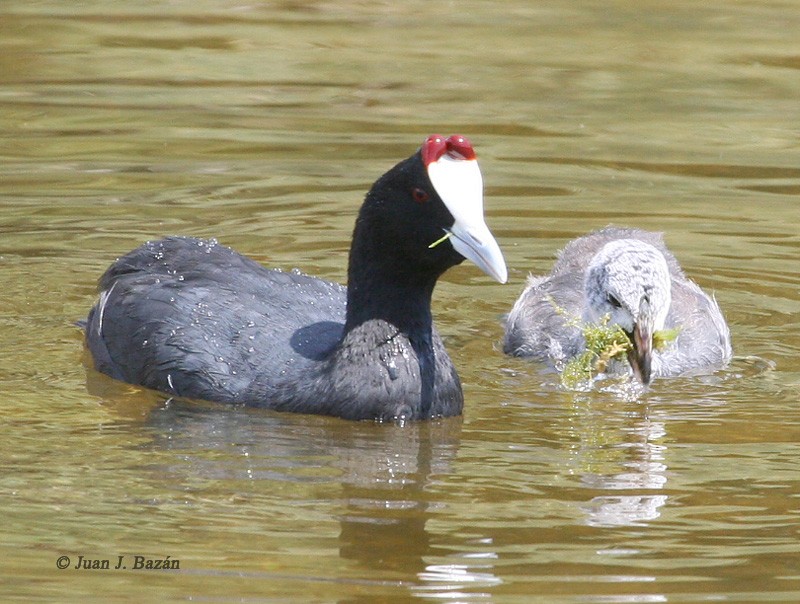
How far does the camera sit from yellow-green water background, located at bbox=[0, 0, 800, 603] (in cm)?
491

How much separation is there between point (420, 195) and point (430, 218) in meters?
0.09

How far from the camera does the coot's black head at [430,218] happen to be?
5.80 metres

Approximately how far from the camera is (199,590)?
460 centimetres

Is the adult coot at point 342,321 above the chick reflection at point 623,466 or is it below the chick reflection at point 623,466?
above

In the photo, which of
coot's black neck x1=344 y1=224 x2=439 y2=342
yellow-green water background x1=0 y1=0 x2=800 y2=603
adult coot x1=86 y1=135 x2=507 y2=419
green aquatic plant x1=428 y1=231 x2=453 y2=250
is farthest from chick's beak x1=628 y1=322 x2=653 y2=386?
green aquatic plant x1=428 y1=231 x2=453 y2=250

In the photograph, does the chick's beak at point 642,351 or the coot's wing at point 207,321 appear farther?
the chick's beak at point 642,351

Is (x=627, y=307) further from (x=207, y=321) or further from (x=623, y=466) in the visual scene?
(x=207, y=321)

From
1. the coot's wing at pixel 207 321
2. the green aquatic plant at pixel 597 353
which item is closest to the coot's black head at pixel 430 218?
the coot's wing at pixel 207 321

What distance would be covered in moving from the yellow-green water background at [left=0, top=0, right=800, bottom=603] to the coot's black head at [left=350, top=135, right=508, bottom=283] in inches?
25.4

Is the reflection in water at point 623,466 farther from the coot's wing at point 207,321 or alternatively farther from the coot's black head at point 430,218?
the coot's wing at point 207,321

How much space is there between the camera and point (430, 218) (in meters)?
5.98

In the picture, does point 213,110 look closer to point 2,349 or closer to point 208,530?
point 2,349

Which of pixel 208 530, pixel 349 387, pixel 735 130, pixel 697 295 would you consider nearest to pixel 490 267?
pixel 349 387

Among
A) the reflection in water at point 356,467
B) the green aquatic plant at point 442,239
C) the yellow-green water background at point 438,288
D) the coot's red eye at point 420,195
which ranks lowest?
the reflection in water at point 356,467
